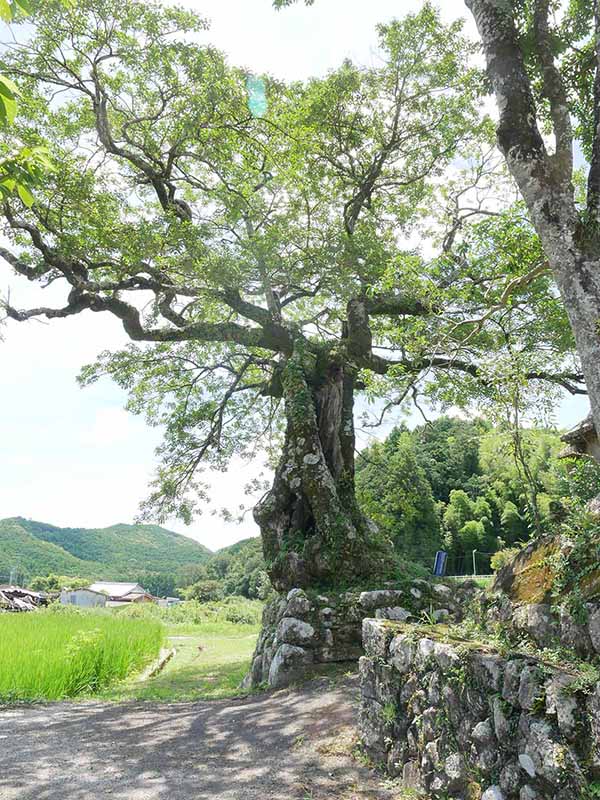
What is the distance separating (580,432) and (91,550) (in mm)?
109576

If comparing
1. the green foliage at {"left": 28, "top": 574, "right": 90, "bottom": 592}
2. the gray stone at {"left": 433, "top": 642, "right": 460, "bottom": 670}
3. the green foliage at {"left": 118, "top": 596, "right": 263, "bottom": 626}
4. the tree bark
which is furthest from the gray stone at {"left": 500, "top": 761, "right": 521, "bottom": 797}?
the green foliage at {"left": 28, "top": 574, "right": 90, "bottom": 592}

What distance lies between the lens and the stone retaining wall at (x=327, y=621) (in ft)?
24.5

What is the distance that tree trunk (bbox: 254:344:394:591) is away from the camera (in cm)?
884

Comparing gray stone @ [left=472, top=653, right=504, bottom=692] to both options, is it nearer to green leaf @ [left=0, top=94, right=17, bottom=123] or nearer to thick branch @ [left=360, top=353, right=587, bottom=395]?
green leaf @ [left=0, top=94, right=17, bottom=123]

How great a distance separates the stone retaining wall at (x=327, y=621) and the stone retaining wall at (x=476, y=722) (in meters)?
3.17

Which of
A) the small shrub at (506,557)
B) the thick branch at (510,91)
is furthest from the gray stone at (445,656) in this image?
the thick branch at (510,91)

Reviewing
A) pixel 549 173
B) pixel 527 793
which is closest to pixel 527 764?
pixel 527 793

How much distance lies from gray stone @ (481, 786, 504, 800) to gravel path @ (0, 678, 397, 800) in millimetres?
1027

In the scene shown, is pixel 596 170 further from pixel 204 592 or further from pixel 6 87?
pixel 204 592

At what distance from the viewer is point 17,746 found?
513 cm

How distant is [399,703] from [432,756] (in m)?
0.62

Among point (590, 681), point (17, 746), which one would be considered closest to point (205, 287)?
point (17, 746)

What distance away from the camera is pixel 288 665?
7406mm

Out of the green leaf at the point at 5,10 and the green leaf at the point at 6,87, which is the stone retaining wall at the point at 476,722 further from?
the green leaf at the point at 5,10
